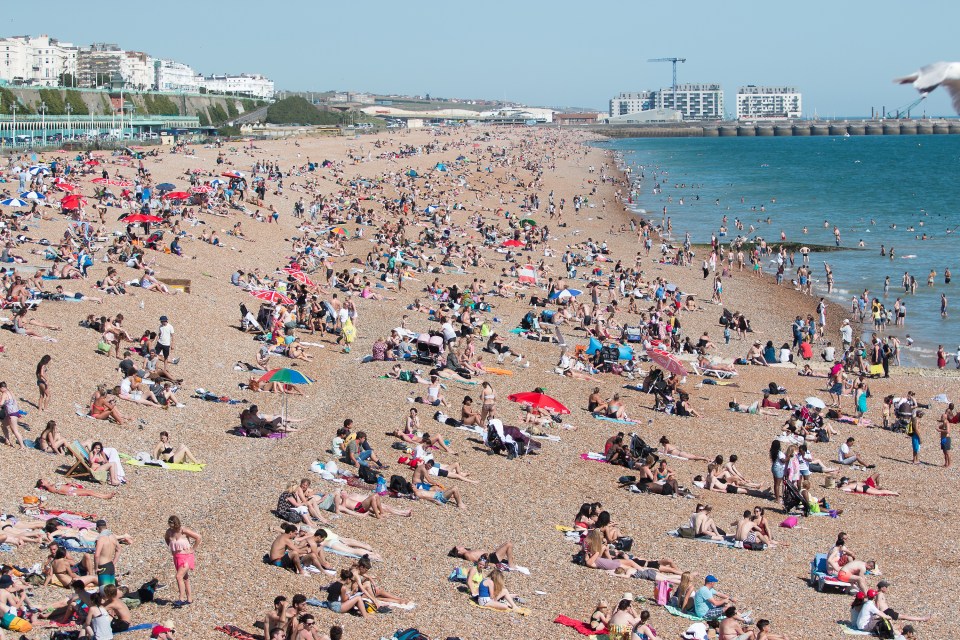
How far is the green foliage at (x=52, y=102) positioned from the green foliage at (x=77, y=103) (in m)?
0.95

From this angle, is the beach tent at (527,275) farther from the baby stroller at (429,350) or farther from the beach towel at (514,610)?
the beach towel at (514,610)

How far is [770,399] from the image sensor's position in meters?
20.2

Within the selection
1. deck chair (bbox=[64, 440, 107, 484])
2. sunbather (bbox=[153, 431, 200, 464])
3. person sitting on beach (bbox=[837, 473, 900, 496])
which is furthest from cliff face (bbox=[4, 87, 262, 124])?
person sitting on beach (bbox=[837, 473, 900, 496])

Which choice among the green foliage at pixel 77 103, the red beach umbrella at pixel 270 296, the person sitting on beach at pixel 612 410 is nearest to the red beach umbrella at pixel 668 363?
the person sitting on beach at pixel 612 410

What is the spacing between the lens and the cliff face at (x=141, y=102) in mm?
91500

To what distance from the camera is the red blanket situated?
9.98 m

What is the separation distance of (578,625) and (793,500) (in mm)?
5498

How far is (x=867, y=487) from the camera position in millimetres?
15422

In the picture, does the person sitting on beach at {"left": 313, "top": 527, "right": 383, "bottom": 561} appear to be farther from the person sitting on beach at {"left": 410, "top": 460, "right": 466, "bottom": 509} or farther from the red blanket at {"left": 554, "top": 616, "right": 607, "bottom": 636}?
the red blanket at {"left": 554, "top": 616, "right": 607, "bottom": 636}

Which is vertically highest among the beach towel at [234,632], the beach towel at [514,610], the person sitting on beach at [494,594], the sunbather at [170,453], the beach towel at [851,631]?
the sunbather at [170,453]

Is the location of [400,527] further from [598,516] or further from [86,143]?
[86,143]

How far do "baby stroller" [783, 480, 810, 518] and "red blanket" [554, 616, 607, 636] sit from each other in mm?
5307

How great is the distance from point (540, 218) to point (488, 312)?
25426 millimetres

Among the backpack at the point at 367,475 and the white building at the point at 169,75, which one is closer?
the backpack at the point at 367,475
